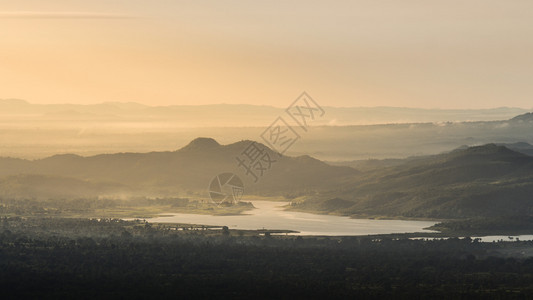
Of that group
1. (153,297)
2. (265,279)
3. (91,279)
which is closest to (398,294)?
(265,279)

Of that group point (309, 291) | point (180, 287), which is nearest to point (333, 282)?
point (309, 291)

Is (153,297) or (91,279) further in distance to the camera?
(91,279)

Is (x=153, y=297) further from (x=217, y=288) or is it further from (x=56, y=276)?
(x=56, y=276)

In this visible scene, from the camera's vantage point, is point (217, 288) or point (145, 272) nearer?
point (217, 288)

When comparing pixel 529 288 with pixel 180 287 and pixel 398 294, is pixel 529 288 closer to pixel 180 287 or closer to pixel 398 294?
pixel 398 294

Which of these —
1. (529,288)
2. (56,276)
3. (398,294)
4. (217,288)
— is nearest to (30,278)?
(56,276)

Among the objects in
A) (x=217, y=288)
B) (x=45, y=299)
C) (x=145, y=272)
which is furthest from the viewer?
(x=145, y=272)

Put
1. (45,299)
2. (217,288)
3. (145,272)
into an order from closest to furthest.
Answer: (45,299), (217,288), (145,272)

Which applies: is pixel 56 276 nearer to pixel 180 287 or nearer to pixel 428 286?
pixel 180 287
